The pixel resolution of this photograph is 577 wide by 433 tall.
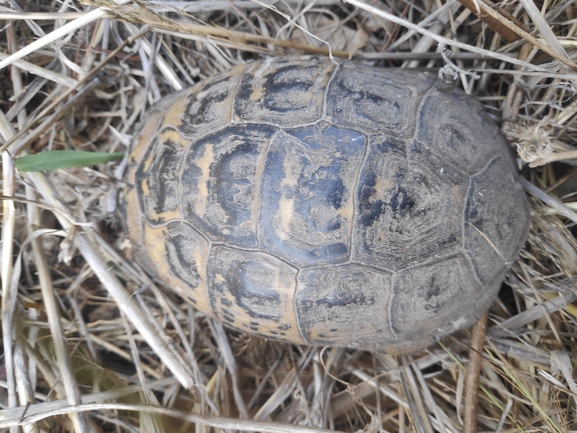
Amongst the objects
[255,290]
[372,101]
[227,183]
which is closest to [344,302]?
[255,290]

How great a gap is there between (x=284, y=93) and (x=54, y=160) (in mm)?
933

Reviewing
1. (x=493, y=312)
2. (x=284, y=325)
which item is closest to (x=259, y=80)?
(x=284, y=325)

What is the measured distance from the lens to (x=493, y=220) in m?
1.66

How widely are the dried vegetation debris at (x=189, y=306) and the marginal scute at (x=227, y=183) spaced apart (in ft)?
1.63

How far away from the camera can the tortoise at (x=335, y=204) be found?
149 centimetres

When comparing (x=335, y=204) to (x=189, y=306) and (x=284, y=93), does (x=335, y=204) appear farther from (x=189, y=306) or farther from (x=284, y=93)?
(x=189, y=306)

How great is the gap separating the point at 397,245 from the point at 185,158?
774 mm

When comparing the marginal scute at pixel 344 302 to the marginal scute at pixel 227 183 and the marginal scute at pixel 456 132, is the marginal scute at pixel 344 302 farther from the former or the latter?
the marginal scute at pixel 456 132

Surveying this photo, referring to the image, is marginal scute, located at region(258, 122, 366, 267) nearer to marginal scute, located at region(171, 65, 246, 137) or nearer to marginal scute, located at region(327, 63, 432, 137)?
marginal scute, located at region(327, 63, 432, 137)

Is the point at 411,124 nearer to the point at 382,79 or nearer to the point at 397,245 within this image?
the point at 382,79

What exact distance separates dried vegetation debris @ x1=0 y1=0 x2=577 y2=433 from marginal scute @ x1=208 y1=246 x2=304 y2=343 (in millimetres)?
→ 296

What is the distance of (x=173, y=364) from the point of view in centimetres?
196

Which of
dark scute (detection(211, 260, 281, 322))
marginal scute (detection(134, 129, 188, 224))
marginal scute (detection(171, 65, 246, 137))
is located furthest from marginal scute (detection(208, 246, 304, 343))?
marginal scute (detection(171, 65, 246, 137))

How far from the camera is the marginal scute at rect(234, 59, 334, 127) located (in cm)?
157
